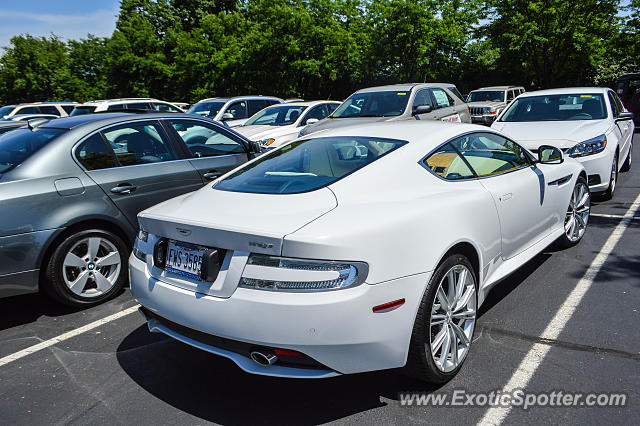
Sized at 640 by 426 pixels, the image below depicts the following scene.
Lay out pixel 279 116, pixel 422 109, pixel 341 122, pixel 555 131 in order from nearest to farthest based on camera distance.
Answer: pixel 555 131
pixel 422 109
pixel 341 122
pixel 279 116

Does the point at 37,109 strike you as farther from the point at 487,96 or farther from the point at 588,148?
the point at 588,148

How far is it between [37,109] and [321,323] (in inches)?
752

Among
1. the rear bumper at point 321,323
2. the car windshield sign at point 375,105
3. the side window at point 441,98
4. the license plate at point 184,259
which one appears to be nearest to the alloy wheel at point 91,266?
the license plate at point 184,259

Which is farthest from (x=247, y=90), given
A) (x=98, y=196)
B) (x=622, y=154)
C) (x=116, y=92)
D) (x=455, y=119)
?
(x=98, y=196)

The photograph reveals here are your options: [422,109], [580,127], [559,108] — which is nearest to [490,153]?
[580,127]

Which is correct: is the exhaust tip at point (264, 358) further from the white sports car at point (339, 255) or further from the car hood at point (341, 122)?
the car hood at point (341, 122)

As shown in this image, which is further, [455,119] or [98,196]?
[455,119]

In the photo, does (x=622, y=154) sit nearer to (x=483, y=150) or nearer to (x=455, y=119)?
(x=455, y=119)

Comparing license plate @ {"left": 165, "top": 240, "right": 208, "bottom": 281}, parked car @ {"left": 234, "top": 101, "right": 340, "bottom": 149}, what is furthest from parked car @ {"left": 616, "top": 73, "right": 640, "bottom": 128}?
license plate @ {"left": 165, "top": 240, "right": 208, "bottom": 281}

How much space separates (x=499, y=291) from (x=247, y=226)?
2672 mm

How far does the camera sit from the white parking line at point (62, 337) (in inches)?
144

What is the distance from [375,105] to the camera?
1006cm

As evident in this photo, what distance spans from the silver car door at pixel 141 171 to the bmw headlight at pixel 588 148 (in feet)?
16.1

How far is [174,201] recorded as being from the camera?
3416mm
